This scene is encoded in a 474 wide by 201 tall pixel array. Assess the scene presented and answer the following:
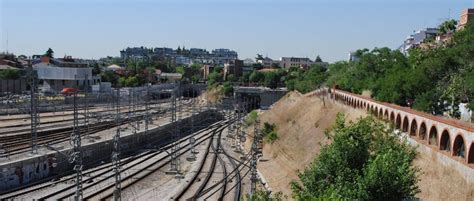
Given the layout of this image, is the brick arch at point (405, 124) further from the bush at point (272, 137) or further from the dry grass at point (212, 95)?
the dry grass at point (212, 95)

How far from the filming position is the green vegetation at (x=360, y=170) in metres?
19.5

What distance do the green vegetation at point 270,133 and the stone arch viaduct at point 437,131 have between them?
17.5 meters

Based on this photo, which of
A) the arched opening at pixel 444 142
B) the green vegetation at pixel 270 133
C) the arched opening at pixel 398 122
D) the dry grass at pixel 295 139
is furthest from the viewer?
the green vegetation at pixel 270 133

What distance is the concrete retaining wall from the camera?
37947mm

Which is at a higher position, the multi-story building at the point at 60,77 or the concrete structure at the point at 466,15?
the concrete structure at the point at 466,15

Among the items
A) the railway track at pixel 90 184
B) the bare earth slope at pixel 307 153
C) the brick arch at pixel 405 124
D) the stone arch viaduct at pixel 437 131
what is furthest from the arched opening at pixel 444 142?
the railway track at pixel 90 184

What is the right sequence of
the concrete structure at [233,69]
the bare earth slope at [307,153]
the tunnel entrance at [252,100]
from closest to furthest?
1. the bare earth slope at [307,153]
2. the tunnel entrance at [252,100]
3. the concrete structure at [233,69]

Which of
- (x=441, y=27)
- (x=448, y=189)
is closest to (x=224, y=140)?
(x=441, y=27)

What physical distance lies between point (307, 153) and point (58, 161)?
20911 mm

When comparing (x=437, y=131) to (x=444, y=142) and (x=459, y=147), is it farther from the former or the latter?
(x=459, y=147)

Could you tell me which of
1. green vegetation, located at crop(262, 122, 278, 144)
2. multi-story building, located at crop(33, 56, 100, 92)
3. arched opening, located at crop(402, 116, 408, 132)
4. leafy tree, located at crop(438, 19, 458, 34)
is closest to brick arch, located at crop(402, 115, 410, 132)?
arched opening, located at crop(402, 116, 408, 132)

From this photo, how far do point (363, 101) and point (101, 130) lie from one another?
105 feet

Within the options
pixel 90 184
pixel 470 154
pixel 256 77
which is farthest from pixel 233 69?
pixel 470 154

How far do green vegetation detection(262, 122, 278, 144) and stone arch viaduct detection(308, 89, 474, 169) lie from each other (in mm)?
17494
